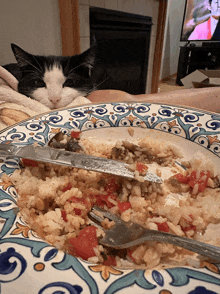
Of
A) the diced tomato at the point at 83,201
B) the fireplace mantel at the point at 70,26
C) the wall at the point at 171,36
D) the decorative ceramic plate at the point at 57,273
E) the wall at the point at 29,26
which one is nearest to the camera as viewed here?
the decorative ceramic plate at the point at 57,273

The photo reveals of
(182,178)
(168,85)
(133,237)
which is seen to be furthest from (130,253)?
(168,85)

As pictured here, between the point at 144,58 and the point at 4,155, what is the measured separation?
4.31m

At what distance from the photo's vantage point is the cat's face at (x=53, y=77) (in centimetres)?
186

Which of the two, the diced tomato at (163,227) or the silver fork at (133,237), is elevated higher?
the silver fork at (133,237)

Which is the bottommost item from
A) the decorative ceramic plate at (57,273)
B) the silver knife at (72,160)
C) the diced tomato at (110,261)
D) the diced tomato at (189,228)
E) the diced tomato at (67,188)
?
the diced tomato at (110,261)

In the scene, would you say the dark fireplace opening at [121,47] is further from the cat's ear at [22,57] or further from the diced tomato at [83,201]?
the diced tomato at [83,201]

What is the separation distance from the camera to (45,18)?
Result: 7.24ft

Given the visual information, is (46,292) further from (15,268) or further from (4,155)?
(4,155)

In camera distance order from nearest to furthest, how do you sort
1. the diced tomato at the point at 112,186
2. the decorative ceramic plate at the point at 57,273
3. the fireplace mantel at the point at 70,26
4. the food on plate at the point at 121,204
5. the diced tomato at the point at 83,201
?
the decorative ceramic plate at the point at 57,273 < the food on plate at the point at 121,204 < the diced tomato at the point at 83,201 < the diced tomato at the point at 112,186 < the fireplace mantel at the point at 70,26

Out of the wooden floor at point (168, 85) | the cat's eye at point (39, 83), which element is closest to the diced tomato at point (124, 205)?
the cat's eye at point (39, 83)

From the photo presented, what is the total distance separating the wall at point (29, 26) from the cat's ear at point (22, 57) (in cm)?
44

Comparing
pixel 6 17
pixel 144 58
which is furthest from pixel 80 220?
pixel 144 58

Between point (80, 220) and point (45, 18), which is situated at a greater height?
point (45, 18)

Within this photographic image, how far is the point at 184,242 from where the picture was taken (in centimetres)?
54
